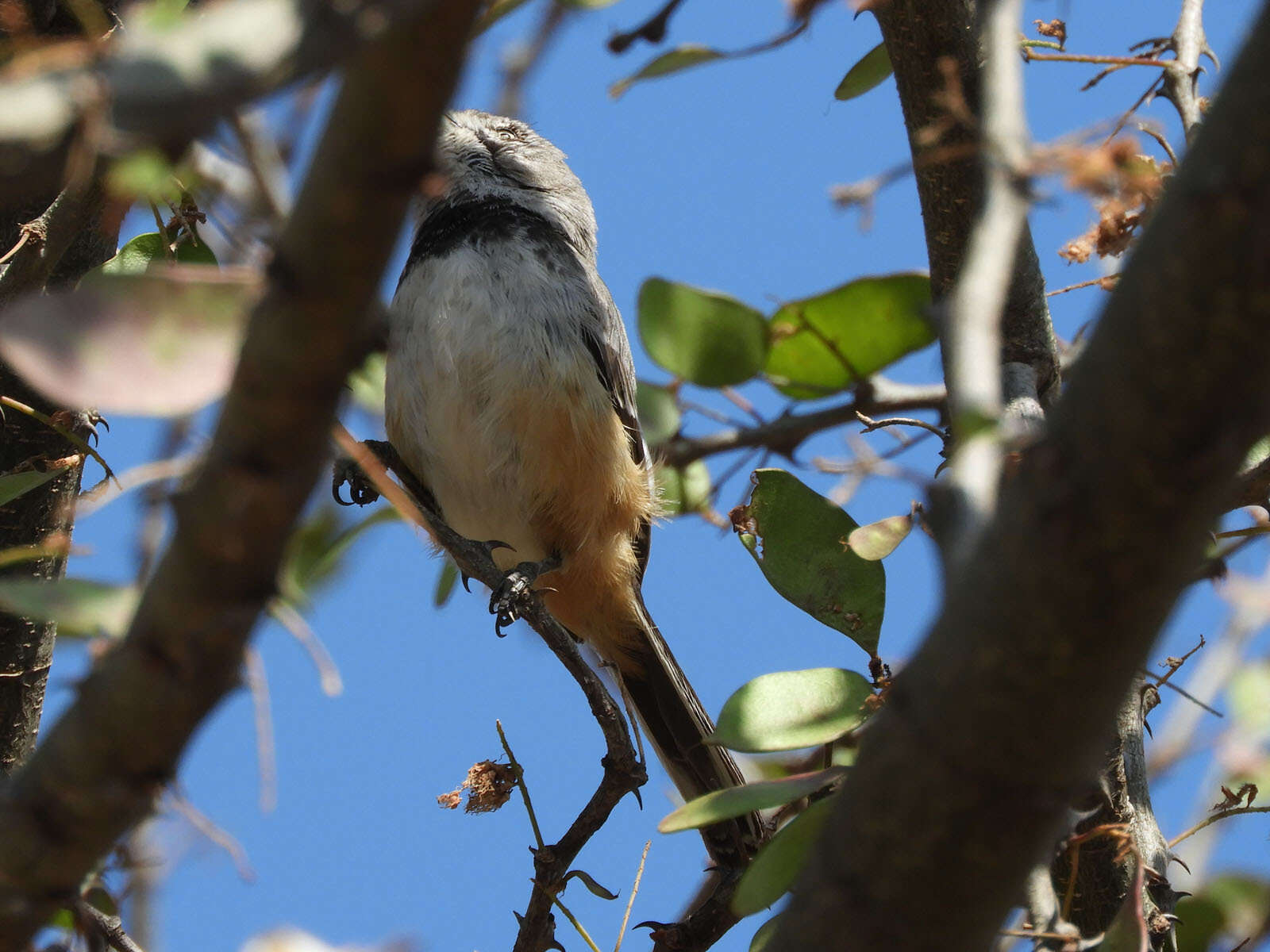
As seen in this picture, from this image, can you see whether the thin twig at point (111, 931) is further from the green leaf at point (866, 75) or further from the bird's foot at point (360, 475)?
the green leaf at point (866, 75)

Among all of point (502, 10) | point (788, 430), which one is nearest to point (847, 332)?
point (788, 430)

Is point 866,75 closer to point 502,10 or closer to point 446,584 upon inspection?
point 502,10

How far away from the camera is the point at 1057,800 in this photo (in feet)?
3.83

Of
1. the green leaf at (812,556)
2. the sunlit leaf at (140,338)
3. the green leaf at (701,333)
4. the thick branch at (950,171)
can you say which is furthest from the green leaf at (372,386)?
the sunlit leaf at (140,338)

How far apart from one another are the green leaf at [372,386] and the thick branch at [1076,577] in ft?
7.73

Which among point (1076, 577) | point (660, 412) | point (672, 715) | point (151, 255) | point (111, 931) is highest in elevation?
point (151, 255)

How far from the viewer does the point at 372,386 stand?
355 centimetres

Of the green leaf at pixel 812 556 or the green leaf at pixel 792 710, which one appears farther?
the green leaf at pixel 812 556

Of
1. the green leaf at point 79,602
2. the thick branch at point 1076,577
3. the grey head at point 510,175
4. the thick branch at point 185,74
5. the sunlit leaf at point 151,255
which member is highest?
the grey head at point 510,175

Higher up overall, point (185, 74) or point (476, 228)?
point (476, 228)

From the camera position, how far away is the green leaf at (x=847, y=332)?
91.5 inches

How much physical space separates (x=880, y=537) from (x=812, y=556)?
10.7 inches

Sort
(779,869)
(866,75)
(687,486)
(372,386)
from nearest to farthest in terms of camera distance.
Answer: (779,869) → (866,75) → (687,486) → (372,386)

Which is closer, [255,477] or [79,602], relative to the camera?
[255,477]
